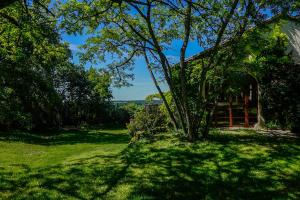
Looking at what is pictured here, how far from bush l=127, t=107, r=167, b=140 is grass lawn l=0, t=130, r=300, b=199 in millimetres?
3129

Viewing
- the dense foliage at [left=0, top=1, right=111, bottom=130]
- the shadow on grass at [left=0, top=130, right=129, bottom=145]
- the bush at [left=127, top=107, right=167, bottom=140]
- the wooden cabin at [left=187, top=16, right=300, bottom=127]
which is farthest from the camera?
the shadow on grass at [left=0, top=130, right=129, bottom=145]

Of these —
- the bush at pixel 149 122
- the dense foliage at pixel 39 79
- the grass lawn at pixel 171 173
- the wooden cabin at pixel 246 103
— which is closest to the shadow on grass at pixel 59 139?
the dense foliage at pixel 39 79

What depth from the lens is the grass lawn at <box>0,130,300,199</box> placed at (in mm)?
8188

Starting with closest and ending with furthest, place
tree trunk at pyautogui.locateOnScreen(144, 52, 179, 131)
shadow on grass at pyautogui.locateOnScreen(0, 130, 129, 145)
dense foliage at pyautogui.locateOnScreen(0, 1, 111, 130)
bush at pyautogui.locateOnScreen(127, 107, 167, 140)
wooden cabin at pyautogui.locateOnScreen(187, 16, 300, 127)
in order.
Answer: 1. dense foliage at pyautogui.locateOnScreen(0, 1, 111, 130)
2. tree trunk at pyautogui.locateOnScreen(144, 52, 179, 131)
3. bush at pyautogui.locateOnScreen(127, 107, 167, 140)
4. wooden cabin at pyautogui.locateOnScreen(187, 16, 300, 127)
5. shadow on grass at pyautogui.locateOnScreen(0, 130, 129, 145)

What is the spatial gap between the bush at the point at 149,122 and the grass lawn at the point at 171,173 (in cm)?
313

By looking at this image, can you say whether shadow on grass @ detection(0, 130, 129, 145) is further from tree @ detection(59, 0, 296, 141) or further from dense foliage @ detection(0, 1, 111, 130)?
tree @ detection(59, 0, 296, 141)

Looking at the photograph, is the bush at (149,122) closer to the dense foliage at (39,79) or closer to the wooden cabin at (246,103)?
the dense foliage at (39,79)

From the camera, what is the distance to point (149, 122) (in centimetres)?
1786

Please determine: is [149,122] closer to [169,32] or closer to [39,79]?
[169,32]

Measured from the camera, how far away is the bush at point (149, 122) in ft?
58.4

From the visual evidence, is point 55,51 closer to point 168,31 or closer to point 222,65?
point 168,31

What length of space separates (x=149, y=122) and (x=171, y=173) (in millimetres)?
8193

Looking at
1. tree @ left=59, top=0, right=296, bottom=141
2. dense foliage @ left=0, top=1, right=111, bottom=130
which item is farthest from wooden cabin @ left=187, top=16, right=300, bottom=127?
dense foliage @ left=0, top=1, right=111, bottom=130

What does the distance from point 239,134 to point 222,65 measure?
151 inches
